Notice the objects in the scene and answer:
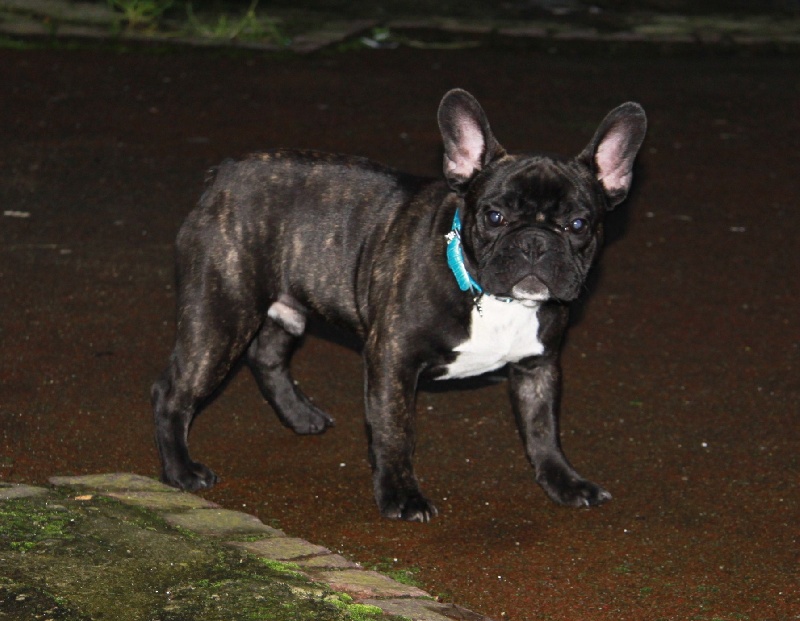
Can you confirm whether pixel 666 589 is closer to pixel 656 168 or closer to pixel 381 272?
pixel 381 272

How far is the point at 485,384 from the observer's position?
6418mm

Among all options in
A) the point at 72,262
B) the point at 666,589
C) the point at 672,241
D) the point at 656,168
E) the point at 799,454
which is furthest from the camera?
the point at 656,168

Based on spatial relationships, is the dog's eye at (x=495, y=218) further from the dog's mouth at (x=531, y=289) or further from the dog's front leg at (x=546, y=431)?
the dog's front leg at (x=546, y=431)

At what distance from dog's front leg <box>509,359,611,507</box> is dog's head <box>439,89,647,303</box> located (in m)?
0.50

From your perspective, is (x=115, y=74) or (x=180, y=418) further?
(x=115, y=74)

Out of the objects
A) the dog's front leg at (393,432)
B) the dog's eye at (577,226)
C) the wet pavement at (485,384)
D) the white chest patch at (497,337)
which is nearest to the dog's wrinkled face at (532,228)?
the dog's eye at (577,226)

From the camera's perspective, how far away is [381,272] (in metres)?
5.22

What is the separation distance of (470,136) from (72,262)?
3.23 m

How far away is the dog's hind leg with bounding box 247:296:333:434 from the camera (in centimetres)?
588

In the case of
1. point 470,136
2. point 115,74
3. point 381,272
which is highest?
point 470,136

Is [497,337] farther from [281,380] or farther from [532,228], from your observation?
[281,380]

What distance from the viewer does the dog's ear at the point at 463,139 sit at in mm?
5152

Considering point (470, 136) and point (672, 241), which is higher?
point (470, 136)

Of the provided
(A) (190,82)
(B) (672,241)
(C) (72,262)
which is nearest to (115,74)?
(A) (190,82)
